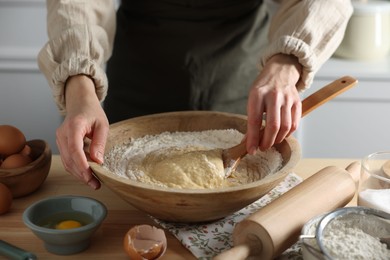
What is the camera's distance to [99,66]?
1.20 meters

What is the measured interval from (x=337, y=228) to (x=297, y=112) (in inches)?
9.9

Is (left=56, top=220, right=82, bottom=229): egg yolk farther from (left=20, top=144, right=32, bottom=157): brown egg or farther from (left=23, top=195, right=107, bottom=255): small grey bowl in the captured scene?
(left=20, top=144, right=32, bottom=157): brown egg

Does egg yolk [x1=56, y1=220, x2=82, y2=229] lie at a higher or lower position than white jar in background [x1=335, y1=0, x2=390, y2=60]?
lower

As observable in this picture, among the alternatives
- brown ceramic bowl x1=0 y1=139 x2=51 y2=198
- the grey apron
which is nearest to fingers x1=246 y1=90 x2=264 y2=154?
brown ceramic bowl x1=0 y1=139 x2=51 y2=198

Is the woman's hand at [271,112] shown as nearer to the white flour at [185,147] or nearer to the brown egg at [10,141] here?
the white flour at [185,147]

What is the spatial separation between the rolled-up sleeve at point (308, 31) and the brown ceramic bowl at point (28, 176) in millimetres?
451

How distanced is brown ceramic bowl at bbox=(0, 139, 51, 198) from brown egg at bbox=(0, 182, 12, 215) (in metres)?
0.03

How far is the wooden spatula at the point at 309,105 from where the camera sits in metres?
1.08

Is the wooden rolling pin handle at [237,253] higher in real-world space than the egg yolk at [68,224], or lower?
higher

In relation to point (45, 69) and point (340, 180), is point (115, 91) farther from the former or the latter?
point (340, 180)

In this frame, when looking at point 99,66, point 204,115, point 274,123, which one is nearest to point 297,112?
point 274,123

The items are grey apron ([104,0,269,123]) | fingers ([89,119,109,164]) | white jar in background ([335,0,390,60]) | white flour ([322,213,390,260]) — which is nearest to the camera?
white flour ([322,213,390,260])

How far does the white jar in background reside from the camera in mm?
2129

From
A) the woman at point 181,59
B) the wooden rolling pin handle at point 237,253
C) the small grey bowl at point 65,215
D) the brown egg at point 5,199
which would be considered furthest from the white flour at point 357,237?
the brown egg at point 5,199
